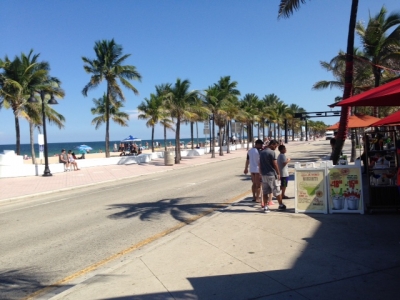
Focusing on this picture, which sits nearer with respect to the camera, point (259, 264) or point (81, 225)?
point (259, 264)

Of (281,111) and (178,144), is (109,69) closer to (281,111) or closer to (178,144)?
(178,144)

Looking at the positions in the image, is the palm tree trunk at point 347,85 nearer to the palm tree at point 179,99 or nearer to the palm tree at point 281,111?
the palm tree at point 179,99

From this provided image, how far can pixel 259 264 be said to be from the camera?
5.48 m

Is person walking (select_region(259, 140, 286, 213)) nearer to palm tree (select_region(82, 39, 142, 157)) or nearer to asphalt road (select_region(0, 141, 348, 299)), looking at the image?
asphalt road (select_region(0, 141, 348, 299))

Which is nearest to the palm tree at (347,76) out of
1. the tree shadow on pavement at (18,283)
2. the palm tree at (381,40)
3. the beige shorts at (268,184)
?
the beige shorts at (268,184)

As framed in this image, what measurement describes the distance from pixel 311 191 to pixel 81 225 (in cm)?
538

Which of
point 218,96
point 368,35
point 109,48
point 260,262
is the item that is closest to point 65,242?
point 260,262

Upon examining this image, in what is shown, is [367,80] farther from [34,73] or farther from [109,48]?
[34,73]

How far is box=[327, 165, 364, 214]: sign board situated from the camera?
8.36 m

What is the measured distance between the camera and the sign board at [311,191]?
28.3 feet

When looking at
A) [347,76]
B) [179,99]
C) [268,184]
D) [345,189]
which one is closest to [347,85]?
[347,76]

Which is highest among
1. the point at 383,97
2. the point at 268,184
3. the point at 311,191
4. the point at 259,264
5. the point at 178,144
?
the point at 383,97

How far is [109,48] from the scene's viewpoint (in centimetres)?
3334

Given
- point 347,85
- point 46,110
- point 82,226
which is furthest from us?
point 46,110
